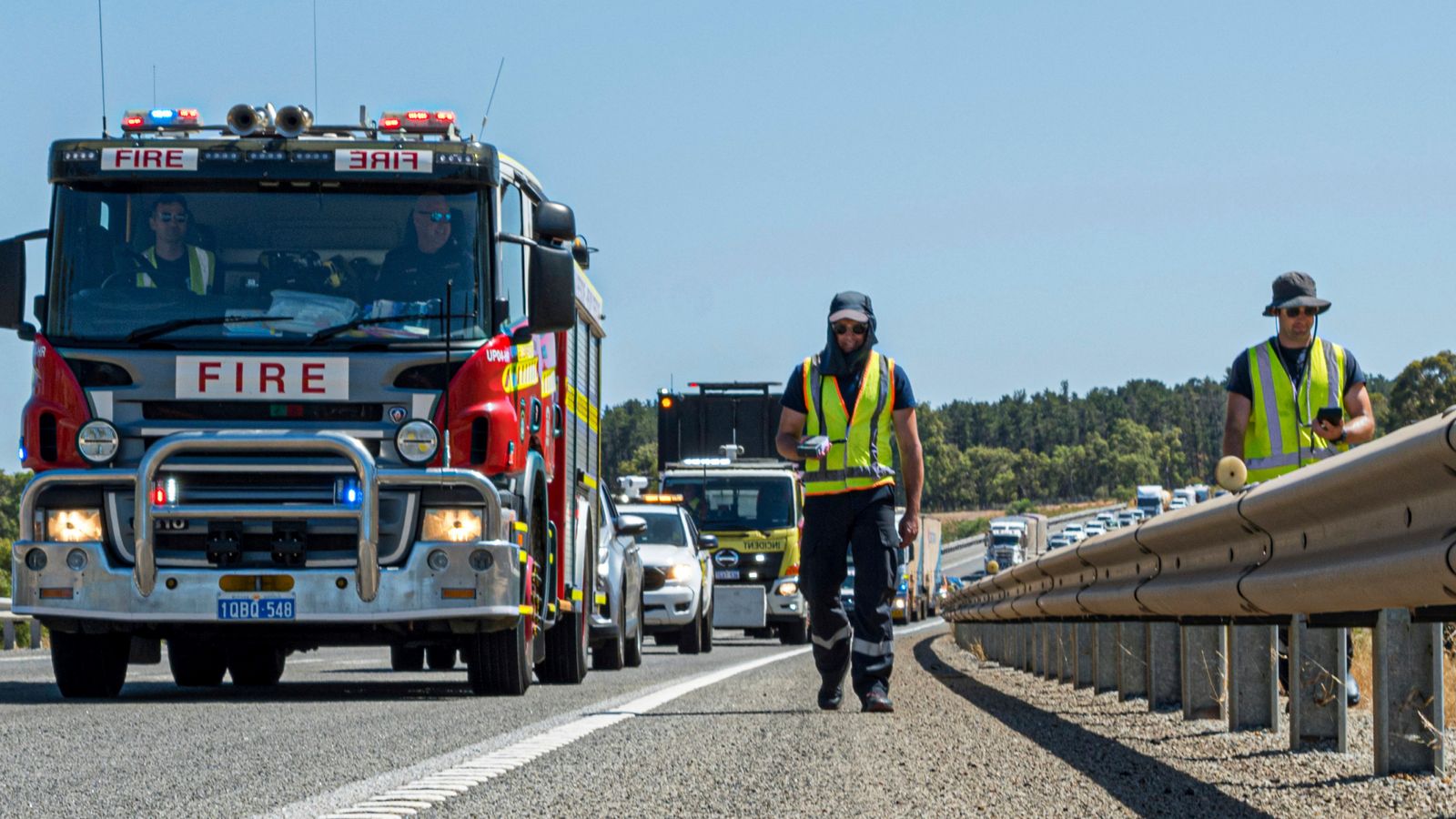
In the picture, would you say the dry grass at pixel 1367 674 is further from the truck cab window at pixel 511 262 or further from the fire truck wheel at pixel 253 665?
the fire truck wheel at pixel 253 665

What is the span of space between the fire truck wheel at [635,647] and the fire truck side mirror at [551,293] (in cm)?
726

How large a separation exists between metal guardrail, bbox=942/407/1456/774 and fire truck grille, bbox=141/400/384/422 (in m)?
3.69

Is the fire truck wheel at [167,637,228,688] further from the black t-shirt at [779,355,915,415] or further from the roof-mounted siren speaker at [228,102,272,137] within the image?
the black t-shirt at [779,355,915,415]

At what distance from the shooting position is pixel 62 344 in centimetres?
1008

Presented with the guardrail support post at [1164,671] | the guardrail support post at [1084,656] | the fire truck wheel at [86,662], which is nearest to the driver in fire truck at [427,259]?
the fire truck wheel at [86,662]

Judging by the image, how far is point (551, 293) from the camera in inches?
416

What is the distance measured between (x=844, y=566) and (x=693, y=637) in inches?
578

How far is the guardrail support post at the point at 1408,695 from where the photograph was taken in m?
5.38

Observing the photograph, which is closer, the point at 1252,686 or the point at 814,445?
the point at 1252,686

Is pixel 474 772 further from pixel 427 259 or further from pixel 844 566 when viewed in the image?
pixel 427 259

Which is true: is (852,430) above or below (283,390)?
below

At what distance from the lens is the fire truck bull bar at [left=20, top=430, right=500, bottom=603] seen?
32.3 feet

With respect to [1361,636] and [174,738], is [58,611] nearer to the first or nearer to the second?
[174,738]

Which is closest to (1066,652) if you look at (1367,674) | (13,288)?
(1367,674)
